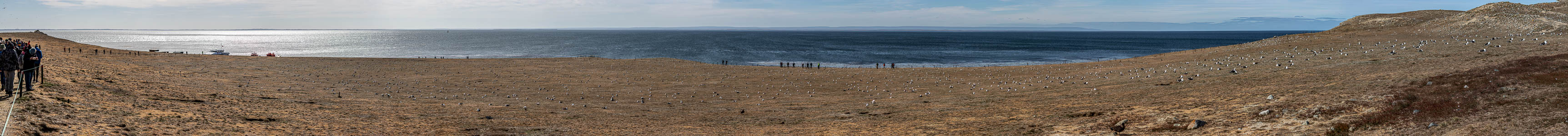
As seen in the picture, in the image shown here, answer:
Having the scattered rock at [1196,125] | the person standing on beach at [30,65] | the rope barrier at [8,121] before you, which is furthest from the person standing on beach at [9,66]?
the scattered rock at [1196,125]

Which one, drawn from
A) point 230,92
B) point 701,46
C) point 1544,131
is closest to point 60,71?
point 230,92


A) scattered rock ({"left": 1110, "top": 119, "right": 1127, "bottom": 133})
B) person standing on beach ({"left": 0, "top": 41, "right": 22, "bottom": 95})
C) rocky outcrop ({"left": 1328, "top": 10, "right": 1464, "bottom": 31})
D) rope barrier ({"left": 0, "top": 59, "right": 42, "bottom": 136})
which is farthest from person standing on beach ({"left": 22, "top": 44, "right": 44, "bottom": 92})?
rocky outcrop ({"left": 1328, "top": 10, "right": 1464, "bottom": 31})

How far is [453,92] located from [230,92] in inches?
267

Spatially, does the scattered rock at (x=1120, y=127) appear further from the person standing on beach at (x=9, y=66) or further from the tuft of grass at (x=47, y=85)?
the tuft of grass at (x=47, y=85)

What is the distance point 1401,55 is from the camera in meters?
27.9

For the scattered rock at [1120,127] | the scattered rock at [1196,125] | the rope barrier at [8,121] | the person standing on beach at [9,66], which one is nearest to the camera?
the rope barrier at [8,121]

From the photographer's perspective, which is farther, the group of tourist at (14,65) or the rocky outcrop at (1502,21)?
the rocky outcrop at (1502,21)

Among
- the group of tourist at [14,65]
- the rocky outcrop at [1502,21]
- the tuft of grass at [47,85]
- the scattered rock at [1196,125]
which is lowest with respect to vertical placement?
the scattered rock at [1196,125]

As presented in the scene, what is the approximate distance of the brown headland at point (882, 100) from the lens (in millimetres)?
14844

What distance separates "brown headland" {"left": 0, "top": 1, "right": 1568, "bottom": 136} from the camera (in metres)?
14.8

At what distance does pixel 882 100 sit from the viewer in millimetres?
24797

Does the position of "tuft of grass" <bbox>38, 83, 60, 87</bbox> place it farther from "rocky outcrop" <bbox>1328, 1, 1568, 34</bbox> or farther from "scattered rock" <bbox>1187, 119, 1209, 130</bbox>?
"rocky outcrop" <bbox>1328, 1, 1568, 34</bbox>

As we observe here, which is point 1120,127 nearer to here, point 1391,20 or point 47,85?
point 47,85

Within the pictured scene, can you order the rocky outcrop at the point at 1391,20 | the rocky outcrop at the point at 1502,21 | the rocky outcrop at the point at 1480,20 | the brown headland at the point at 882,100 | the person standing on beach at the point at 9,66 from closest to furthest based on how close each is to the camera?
the brown headland at the point at 882,100 → the person standing on beach at the point at 9,66 → the rocky outcrop at the point at 1502,21 → the rocky outcrop at the point at 1480,20 → the rocky outcrop at the point at 1391,20
